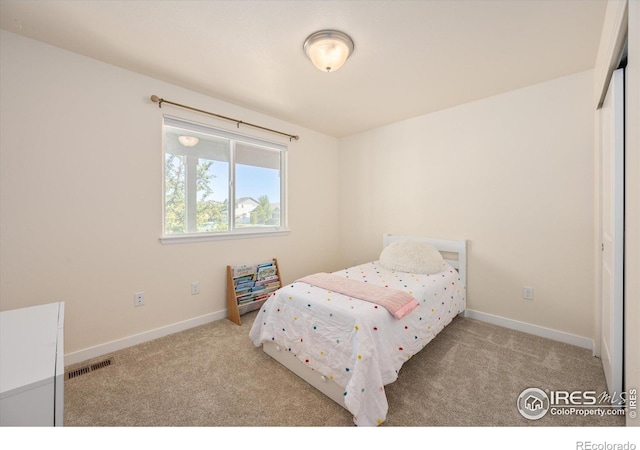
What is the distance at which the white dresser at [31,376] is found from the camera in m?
0.80

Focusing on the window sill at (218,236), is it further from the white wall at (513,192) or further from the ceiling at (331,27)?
the white wall at (513,192)

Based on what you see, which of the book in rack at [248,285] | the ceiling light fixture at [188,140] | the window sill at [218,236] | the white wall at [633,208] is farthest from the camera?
the book in rack at [248,285]

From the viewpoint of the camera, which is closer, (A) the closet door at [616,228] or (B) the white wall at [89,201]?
(A) the closet door at [616,228]

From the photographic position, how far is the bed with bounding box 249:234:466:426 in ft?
4.94

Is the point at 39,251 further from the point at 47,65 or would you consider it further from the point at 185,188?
the point at 47,65

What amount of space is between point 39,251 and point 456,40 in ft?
11.3

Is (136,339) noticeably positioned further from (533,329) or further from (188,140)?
(533,329)

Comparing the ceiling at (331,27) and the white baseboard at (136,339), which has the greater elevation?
the ceiling at (331,27)

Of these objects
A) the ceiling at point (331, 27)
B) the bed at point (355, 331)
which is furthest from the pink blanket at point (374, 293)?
the ceiling at point (331, 27)

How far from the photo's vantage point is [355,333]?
1.60m

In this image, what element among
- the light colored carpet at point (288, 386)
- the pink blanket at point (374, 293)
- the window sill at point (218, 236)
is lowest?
the light colored carpet at point (288, 386)

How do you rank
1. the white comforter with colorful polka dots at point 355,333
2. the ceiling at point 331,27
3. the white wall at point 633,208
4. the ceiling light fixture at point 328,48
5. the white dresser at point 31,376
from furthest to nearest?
the ceiling light fixture at point 328,48
the ceiling at point 331,27
the white comforter with colorful polka dots at point 355,333
the white wall at point 633,208
the white dresser at point 31,376

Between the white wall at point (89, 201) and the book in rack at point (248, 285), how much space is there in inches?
6.2

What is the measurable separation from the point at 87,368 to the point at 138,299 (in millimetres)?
588
